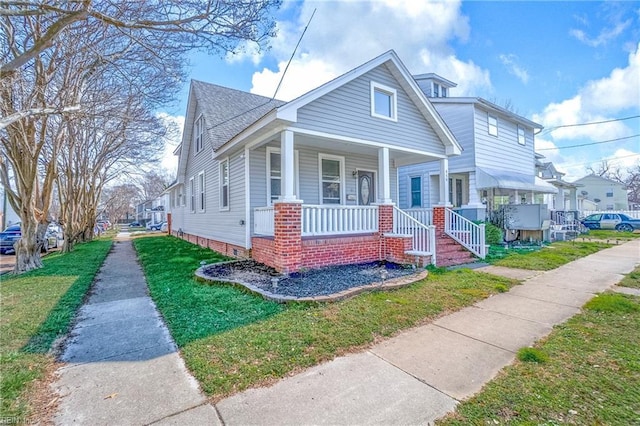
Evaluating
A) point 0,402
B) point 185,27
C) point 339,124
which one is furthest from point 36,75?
point 0,402

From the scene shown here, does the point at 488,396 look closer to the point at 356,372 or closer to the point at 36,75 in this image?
the point at 356,372

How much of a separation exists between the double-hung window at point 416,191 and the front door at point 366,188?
4009 mm

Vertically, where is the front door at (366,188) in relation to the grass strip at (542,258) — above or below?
above

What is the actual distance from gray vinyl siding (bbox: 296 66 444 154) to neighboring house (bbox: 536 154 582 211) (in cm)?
1548

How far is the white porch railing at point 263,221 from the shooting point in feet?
25.7

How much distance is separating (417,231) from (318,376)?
610 centimetres

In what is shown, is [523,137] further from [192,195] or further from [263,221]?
[192,195]

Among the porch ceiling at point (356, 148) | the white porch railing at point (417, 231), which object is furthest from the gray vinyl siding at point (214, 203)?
the white porch railing at point (417, 231)

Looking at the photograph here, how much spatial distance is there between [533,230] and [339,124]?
10.8m

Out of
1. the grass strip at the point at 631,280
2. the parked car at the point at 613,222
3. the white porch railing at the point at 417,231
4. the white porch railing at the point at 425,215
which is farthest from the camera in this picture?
the parked car at the point at 613,222

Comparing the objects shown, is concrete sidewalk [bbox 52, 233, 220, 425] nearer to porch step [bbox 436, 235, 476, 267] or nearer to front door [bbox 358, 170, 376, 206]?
porch step [bbox 436, 235, 476, 267]

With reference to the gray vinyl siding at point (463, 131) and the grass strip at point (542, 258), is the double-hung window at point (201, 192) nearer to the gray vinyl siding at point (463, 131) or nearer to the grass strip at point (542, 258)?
the gray vinyl siding at point (463, 131)

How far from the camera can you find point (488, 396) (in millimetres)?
2656

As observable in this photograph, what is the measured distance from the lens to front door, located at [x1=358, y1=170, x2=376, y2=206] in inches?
447
